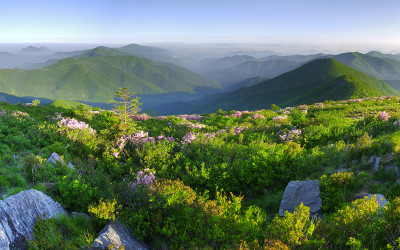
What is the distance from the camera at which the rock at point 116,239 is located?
3.70m

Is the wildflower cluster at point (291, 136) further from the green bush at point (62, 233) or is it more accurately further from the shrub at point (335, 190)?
the green bush at point (62, 233)

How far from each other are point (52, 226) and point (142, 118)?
45.5 feet

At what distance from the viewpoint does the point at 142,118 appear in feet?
57.4

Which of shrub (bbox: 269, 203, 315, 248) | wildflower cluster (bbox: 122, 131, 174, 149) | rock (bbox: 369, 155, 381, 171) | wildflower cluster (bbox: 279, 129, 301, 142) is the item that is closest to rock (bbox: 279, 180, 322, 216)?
shrub (bbox: 269, 203, 315, 248)

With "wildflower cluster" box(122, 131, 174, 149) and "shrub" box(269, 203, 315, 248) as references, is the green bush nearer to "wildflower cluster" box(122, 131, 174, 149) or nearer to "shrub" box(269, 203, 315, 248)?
"shrub" box(269, 203, 315, 248)

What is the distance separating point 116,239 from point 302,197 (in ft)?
17.2

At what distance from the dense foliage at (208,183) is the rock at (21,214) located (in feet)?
0.85

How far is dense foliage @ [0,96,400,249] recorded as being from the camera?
13.1 feet

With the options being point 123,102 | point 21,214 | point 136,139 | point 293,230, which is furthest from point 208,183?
point 123,102

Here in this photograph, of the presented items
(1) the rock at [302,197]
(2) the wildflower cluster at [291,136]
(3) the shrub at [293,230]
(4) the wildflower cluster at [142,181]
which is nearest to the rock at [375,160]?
(1) the rock at [302,197]

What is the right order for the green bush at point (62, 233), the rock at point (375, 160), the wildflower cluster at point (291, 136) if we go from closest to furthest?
the green bush at point (62, 233) → the rock at point (375, 160) → the wildflower cluster at point (291, 136)

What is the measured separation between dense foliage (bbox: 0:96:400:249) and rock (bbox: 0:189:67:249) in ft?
0.85

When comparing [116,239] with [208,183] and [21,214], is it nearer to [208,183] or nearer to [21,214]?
[21,214]

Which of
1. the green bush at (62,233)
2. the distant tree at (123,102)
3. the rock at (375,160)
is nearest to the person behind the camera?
the green bush at (62,233)
